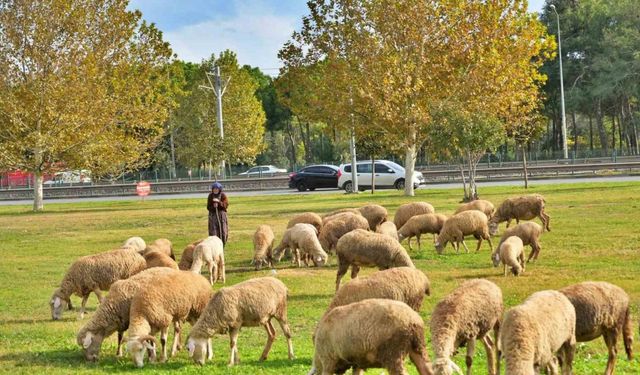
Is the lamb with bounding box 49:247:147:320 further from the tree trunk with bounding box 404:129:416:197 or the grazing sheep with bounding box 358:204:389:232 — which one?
the tree trunk with bounding box 404:129:416:197

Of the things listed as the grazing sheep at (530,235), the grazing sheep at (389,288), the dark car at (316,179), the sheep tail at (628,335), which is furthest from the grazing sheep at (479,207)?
the dark car at (316,179)

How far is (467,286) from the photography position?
9.57 meters

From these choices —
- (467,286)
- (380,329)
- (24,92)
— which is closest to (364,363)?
(380,329)

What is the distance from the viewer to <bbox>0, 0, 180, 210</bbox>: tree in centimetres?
3853

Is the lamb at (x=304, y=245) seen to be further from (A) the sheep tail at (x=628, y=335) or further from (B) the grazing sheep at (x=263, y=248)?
(A) the sheep tail at (x=628, y=335)

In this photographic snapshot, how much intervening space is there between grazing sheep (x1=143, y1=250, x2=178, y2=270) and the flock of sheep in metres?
0.02

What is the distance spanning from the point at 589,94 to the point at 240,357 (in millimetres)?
59737

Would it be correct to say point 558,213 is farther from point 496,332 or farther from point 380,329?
point 380,329

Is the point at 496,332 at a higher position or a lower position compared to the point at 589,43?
lower

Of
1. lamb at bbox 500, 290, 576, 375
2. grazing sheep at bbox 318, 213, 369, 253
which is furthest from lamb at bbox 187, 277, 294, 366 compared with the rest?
grazing sheep at bbox 318, 213, 369, 253

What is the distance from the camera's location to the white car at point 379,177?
148 feet

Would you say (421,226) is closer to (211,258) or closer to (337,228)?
(337,228)

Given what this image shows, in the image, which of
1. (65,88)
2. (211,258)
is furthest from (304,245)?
(65,88)

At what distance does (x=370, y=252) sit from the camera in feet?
46.8
